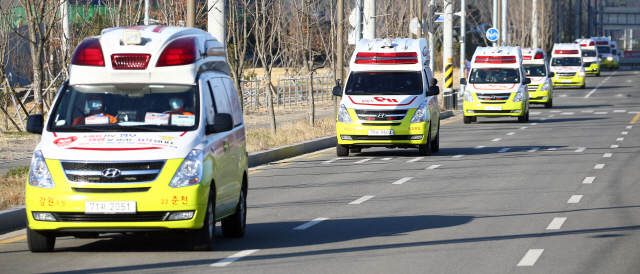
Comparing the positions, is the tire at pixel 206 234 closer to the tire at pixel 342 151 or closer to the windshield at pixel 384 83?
the tire at pixel 342 151

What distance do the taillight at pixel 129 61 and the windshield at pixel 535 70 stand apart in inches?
1279

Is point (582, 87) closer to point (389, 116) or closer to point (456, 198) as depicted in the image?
point (389, 116)

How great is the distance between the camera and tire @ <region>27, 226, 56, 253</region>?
29.0 feet

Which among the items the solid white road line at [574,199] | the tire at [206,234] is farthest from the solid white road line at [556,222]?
the tire at [206,234]

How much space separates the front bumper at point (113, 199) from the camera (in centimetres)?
841

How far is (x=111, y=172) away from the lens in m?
8.42

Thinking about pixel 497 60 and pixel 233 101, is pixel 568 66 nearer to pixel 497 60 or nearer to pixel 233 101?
pixel 497 60

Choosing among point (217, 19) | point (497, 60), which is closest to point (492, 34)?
point (497, 60)

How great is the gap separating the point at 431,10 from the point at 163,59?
1090 inches

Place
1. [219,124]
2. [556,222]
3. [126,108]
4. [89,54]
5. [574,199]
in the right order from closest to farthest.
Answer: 1. [219,124]
2. [126,108]
3. [89,54]
4. [556,222]
5. [574,199]

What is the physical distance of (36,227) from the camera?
8.61 metres

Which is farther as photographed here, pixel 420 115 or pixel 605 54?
pixel 605 54

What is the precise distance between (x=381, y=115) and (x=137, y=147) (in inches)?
461

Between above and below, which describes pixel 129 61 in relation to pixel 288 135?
above
